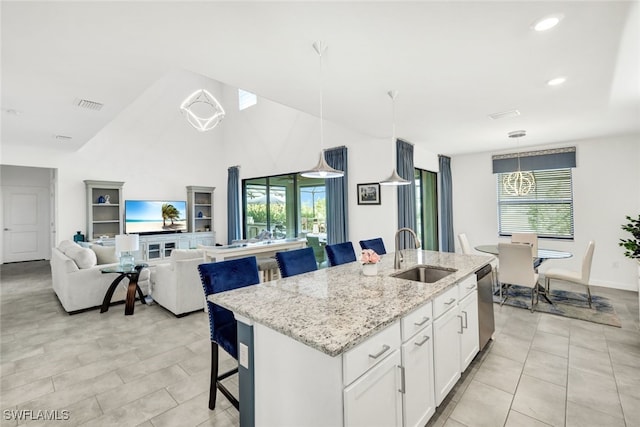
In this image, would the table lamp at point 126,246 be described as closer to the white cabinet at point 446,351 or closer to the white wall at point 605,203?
the white cabinet at point 446,351

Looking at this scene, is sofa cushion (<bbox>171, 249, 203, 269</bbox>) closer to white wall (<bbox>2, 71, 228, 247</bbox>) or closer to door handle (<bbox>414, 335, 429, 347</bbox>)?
door handle (<bbox>414, 335, 429, 347</bbox>)

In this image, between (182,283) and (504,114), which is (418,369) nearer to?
(182,283)

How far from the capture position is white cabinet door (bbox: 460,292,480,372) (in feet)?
7.48

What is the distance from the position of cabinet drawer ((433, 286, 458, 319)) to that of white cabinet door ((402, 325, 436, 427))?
0.44 ft

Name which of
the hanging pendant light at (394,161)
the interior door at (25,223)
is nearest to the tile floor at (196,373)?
the hanging pendant light at (394,161)

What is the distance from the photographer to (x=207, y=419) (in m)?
1.97

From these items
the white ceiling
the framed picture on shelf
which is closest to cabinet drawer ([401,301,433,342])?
the white ceiling

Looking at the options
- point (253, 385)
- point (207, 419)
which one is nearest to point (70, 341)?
point (207, 419)

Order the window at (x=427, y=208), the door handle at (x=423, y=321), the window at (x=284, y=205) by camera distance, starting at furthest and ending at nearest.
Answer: the window at (x=284, y=205), the window at (x=427, y=208), the door handle at (x=423, y=321)

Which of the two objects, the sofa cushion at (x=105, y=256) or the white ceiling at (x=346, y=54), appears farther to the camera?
the sofa cushion at (x=105, y=256)

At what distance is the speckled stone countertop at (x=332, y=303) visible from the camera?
1283mm

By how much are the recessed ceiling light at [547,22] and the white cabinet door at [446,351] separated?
1.99 meters

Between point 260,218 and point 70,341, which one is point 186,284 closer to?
point 70,341

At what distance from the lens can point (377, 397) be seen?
4.45ft
